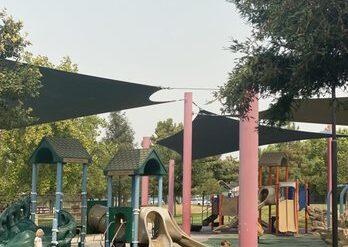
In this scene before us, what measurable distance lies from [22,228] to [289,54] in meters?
6.85

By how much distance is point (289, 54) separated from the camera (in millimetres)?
6812

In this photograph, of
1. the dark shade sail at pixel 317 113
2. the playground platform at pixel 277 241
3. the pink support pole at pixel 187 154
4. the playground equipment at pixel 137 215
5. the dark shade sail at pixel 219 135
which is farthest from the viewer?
the dark shade sail at pixel 219 135

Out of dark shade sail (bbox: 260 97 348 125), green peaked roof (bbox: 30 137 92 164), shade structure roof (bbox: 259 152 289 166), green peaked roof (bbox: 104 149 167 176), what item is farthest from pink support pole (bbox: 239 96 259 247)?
shade structure roof (bbox: 259 152 289 166)

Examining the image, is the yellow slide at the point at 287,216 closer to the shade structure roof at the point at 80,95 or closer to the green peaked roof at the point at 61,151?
the shade structure roof at the point at 80,95

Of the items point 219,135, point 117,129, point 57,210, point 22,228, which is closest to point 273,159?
point 219,135

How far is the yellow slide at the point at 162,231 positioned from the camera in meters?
12.1

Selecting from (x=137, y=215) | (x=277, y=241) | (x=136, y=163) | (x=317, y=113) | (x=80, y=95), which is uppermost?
(x=317, y=113)

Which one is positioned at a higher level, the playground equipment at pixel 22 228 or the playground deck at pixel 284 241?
the playground equipment at pixel 22 228

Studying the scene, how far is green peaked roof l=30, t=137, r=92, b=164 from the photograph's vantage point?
11.6 m

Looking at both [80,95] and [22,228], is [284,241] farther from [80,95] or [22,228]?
[22,228]

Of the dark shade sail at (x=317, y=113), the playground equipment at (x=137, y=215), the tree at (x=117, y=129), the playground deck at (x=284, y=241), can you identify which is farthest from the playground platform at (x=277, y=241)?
the tree at (x=117, y=129)

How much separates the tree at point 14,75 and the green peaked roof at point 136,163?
2.51 metres

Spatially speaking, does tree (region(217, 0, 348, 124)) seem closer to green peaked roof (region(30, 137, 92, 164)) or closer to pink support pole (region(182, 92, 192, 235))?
green peaked roof (region(30, 137, 92, 164))

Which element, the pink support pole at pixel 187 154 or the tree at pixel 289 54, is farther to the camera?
the pink support pole at pixel 187 154
